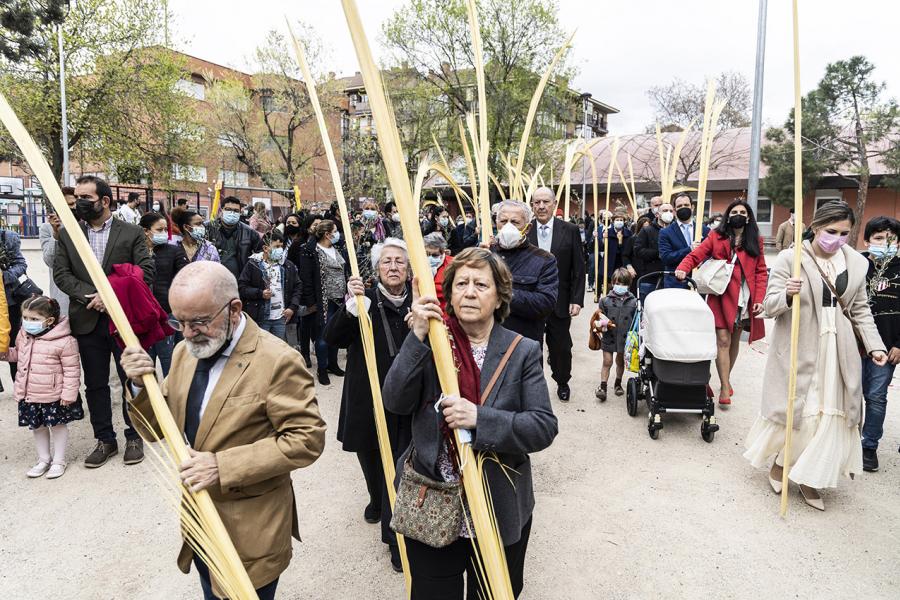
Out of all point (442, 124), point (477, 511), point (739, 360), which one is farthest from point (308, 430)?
point (442, 124)

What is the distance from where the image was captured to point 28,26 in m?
16.6

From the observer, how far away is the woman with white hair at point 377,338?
3104 mm

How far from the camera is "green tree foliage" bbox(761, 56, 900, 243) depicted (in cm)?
2486

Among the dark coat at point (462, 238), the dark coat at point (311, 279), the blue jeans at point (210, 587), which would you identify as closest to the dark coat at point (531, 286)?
the blue jeans at point (210, 587)

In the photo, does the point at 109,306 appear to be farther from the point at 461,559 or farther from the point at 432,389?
the point at 461,559

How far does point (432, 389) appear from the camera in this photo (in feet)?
6.71

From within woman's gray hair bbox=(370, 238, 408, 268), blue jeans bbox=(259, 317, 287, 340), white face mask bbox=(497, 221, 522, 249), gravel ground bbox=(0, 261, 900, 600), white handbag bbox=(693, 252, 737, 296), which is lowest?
gravel ground bbox=(0, 261, 900, 600)

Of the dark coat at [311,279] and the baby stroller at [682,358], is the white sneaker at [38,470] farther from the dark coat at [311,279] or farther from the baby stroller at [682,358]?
the baby stroller at [682,358]

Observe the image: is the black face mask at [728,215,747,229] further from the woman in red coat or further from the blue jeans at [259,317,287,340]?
the blue jeans at [259,317,287,340]

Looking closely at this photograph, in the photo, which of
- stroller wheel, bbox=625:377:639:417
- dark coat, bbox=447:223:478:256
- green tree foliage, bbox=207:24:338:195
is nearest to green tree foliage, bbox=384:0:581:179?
green tree foliage, bbox=207:24:338:195

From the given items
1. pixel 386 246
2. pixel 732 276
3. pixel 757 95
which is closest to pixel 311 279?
pixel 386 246

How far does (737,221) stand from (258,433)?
203 inches

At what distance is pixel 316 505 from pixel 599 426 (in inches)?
108

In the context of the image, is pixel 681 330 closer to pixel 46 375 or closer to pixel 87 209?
pixel 87 209
